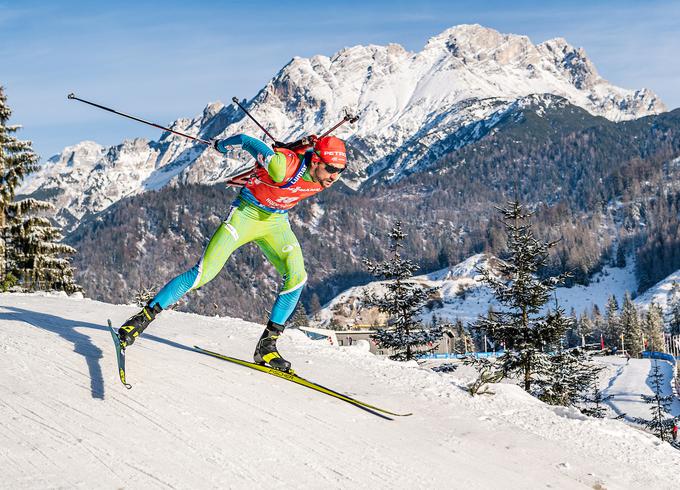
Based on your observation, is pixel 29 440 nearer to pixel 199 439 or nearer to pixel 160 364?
pixel 199 439

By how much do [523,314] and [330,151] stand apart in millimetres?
16329

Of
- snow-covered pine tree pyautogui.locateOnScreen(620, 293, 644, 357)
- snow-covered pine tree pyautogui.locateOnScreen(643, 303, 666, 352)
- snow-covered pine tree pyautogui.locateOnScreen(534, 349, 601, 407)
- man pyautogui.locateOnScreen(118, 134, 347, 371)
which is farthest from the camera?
snow-covered pine tree pyautogui.locateOnScreen(643, 303, 666, 352)

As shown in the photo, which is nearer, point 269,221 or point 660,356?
point 269,221

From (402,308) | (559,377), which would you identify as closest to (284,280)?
(559,377)

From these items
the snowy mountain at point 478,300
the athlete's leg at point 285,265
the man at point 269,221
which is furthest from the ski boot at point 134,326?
the snowy mountain at point 478,300

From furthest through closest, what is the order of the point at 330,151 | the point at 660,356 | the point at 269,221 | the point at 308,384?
the point at 660,356 → the point at 269,221 → the point at 330,151 → the point at 308,384

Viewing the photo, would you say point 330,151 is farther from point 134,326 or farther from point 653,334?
point 653,334

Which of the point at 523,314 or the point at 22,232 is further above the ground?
the point at 22,232

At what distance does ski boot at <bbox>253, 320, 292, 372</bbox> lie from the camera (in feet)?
26.2

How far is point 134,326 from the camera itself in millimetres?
7414

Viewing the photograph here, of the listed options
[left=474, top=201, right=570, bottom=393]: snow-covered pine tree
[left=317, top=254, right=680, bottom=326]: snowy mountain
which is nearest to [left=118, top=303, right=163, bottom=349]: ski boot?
[left=474, top=201, right=570, bottom=393]: snow-covered pine tree

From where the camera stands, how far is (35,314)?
10.4 metres

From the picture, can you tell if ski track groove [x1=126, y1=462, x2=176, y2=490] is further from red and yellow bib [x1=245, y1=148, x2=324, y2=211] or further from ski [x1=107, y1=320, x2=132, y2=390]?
red and yellow bib [x1=245, y1=148, x2=324, y2=211]

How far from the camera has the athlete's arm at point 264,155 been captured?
24.1ft
